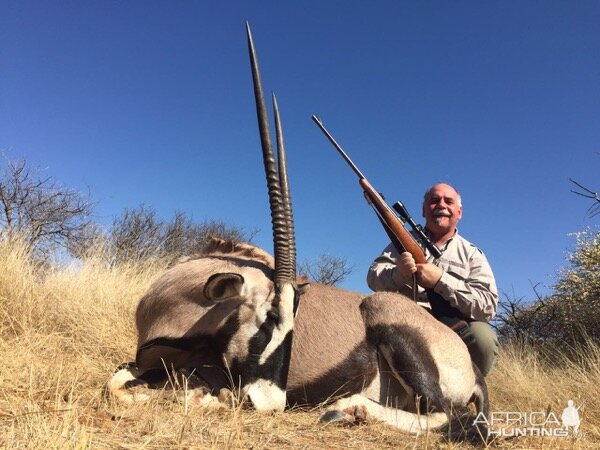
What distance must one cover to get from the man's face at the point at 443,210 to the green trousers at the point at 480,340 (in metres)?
1.20

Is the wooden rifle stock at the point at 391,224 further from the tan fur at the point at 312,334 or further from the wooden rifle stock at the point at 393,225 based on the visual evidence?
the tan fur at the point at 312,334

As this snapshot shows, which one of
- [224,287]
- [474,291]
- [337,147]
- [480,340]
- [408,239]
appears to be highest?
[337,147]

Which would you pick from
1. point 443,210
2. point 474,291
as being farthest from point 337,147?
point 474,291

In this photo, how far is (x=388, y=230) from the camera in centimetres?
518

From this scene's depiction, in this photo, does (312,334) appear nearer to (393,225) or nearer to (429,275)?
(429,275)

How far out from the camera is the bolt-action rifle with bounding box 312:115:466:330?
459cm

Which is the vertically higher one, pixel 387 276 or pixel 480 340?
pixel 387 276

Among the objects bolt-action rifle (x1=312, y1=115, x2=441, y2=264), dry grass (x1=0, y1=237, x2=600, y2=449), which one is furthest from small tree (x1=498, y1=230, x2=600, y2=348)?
bolt-action rifle (x1=312, y1=115, x2=441, y2=264)

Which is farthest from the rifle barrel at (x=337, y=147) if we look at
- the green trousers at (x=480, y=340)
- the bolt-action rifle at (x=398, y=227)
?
the green trousers at (x=480, y=340)

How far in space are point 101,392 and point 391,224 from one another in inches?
119

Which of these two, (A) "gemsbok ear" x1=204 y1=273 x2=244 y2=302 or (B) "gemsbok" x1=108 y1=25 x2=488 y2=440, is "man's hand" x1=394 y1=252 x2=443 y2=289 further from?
(A) "gemsbok ear" x1=204 y1=273 x2=244 y2=302

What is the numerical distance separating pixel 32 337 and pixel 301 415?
281cm

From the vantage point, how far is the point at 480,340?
4484 millimetres

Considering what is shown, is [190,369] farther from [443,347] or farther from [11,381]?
[443,347]
